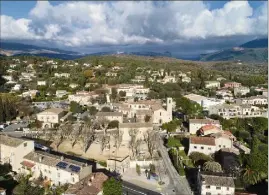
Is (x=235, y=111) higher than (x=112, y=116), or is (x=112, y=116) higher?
(x=112, y=116)

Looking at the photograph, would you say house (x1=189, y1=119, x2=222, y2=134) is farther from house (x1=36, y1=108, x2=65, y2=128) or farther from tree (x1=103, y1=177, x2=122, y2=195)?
tree (x1=103, y1=177, x2=122, y2=195)

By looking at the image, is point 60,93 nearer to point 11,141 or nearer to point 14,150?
point 11,141

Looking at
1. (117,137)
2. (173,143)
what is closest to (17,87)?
(117,137)

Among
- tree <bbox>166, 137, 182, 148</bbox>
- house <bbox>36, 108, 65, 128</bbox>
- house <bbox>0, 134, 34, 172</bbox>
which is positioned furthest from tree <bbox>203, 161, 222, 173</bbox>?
house <bbox>36, 108, 65, 128</bbox>

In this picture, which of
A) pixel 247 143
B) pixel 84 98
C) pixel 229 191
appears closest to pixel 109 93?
pixel 84 98

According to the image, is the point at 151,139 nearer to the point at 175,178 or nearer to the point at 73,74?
the point at 175,178
